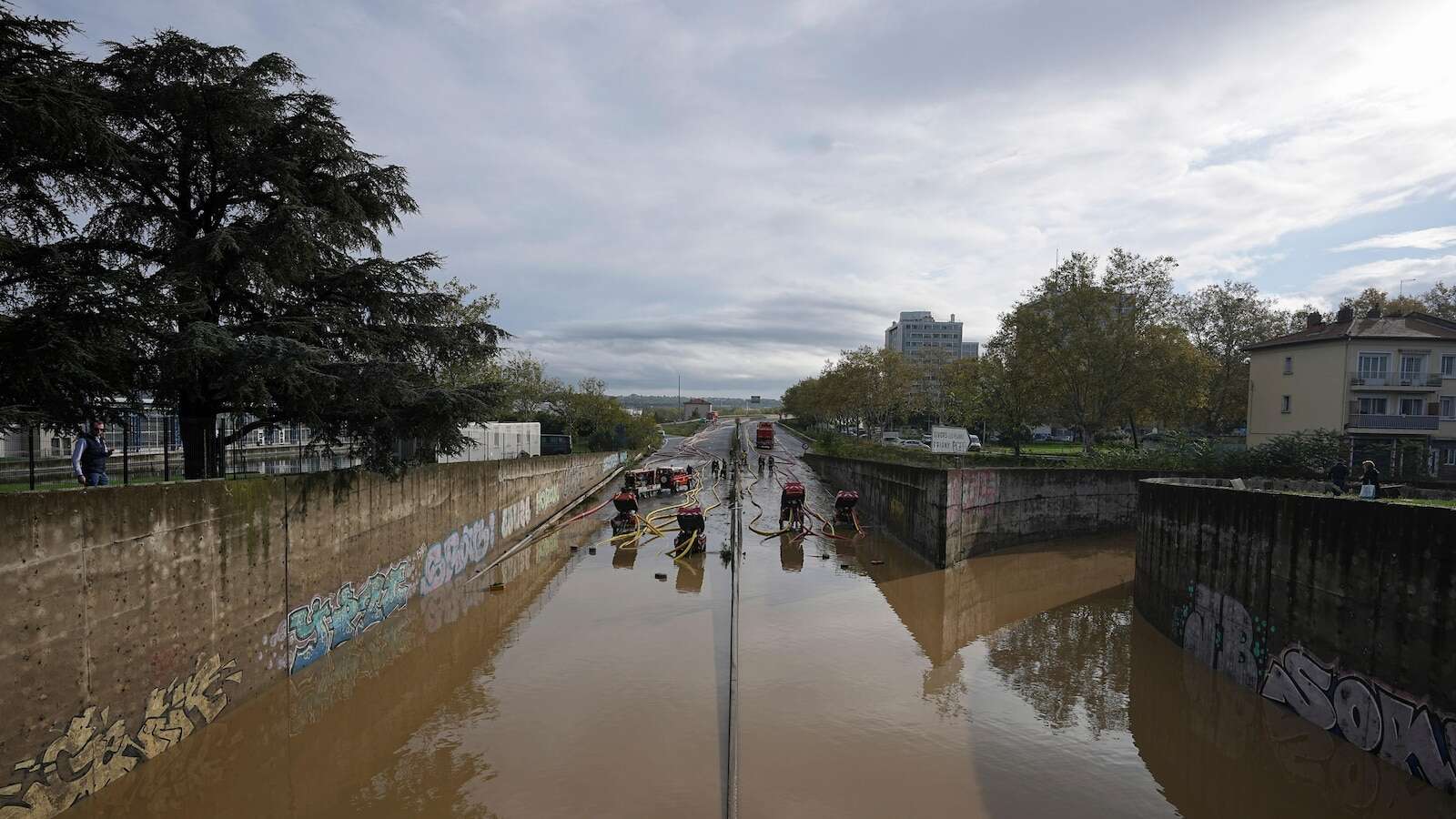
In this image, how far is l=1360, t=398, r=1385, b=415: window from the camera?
39.6 metres

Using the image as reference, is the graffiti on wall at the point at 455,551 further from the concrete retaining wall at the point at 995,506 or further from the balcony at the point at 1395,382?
the balcony at the point at 1395,382

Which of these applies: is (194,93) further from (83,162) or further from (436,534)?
(436,534)

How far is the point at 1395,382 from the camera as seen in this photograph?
39031mm

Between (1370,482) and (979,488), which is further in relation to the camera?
(979,488)

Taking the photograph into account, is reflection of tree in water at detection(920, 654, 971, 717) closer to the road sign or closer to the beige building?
the road sign

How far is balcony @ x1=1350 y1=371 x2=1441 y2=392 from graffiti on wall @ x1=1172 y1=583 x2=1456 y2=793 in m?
33.4

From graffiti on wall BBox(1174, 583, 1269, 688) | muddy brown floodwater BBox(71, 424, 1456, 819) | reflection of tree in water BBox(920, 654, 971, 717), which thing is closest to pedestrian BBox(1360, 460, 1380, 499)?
graffiti on wall BBox(1174, 583, 1269, 688)

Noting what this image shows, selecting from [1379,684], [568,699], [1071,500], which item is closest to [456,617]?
[568,699]

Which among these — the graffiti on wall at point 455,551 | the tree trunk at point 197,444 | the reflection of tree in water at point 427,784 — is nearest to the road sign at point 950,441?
the graffiti on wall at point 455,551

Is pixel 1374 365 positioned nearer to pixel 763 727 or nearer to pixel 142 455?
pixel 763 727

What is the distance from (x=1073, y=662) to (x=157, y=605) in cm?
1709

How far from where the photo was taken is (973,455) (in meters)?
40.5

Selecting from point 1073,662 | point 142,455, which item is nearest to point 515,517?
point 142,455

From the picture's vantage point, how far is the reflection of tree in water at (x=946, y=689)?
1329 centimetres
